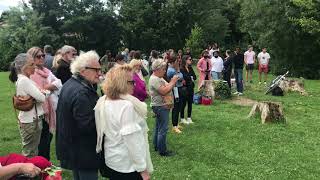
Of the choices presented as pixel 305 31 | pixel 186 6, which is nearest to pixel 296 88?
pixel 305 31

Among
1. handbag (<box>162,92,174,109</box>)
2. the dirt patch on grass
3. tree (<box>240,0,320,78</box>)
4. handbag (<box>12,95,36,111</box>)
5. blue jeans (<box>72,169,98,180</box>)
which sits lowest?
the dirt patch on grass

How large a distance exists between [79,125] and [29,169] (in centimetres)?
79

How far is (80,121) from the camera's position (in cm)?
460

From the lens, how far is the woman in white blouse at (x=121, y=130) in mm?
4480

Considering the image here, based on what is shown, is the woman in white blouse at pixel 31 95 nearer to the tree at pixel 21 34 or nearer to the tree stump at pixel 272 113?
the tree stump at pixel 272 113

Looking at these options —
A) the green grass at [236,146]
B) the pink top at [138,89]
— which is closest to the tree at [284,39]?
the green grass at [236,146]

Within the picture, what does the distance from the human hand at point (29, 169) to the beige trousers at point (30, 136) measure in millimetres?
2827

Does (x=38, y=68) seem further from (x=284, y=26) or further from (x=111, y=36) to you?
(x=111, y=36)

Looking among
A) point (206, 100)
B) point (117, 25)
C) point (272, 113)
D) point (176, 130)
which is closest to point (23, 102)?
point (176, 130)

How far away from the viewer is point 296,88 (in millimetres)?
19875

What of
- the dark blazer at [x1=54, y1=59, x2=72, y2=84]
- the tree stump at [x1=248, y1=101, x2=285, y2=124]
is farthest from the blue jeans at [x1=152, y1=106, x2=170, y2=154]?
the tree stump at [x1=248, y1=101, x2=285, y2=124]

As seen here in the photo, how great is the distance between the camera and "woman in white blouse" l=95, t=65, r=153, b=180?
4480mm

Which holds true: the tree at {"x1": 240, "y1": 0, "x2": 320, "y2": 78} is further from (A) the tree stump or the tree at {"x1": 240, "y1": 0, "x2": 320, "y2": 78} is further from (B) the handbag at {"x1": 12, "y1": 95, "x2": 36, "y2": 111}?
(B) the handbag at {"x1": 12, "y1": 95, "x2": 36, "y2": 111}

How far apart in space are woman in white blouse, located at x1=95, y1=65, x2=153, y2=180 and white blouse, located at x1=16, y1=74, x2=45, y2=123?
2.22m
